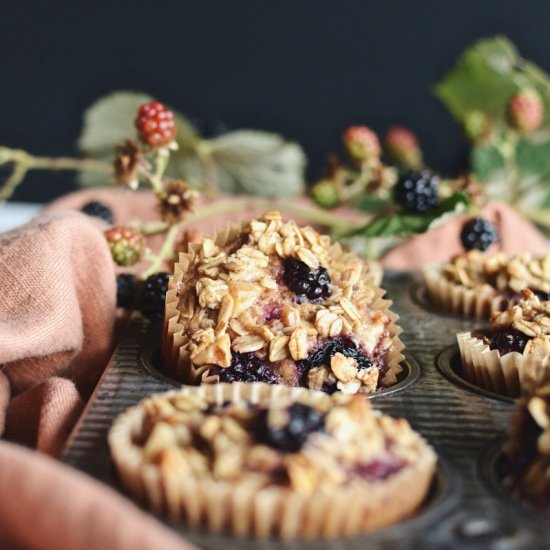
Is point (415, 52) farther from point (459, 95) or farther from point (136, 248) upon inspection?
point (136, 248)

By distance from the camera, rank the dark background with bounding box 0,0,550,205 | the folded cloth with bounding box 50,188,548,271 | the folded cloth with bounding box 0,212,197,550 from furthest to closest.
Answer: the dark background with bounding box 0,0,550,205 < the folded cloth with bounding box 50,188,548,271 < the folded cloth with bounding box 0,212,197,550

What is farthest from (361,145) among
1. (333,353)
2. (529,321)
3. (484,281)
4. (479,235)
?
(333,353)

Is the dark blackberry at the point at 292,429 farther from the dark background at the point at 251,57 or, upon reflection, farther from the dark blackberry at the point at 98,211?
the dark background at the point at 251,57

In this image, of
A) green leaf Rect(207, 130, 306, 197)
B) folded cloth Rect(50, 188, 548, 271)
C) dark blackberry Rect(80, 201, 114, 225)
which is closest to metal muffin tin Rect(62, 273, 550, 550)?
dark blackberry Rect(80, 201, 114, 225)

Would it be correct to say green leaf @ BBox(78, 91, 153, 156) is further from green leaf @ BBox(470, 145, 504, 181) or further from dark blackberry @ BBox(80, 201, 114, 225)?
green leaf @ BBox(470, 145, 504, 181)

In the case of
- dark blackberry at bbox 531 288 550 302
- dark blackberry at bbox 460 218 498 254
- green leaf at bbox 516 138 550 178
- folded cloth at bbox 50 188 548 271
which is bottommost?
folded cloth at bbox 50 188 548 271

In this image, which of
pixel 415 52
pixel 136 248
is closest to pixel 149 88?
pixel 415 52

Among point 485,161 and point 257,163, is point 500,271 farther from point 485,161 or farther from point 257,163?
point 257,163
